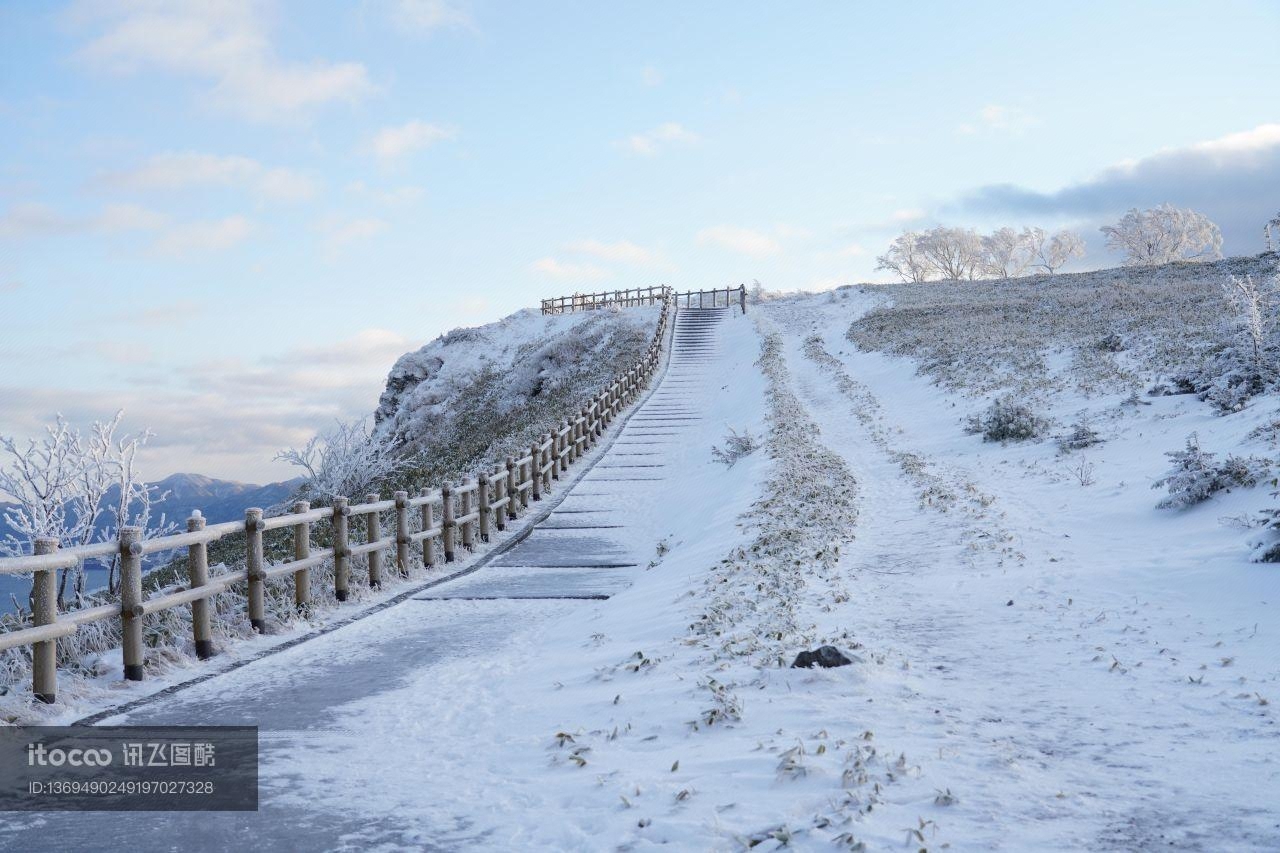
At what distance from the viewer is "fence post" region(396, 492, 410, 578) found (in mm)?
12383

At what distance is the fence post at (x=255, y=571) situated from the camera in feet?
30.7

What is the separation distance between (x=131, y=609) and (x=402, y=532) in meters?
4.91

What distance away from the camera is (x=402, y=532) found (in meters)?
12.6

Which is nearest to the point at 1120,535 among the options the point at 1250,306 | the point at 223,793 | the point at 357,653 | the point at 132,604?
the point at 357,653

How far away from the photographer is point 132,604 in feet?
25.7

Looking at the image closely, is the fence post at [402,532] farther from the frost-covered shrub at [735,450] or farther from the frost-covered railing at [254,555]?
the frost-covered shrub at [735,450]

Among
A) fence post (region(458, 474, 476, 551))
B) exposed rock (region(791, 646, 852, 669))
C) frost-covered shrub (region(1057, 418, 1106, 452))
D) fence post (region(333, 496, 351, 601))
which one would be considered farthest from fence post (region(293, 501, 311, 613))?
frost-covered shrub (region(1057, 418, 1106, 452))

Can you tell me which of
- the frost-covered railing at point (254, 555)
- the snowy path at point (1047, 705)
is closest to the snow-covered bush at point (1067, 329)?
the snowy path at point (1047, 705)

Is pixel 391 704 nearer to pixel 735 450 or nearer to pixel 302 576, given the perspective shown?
pixel 302 576

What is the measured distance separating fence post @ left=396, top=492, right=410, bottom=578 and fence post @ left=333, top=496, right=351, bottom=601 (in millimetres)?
1201

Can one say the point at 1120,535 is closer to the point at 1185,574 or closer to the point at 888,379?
the point at 1185,574

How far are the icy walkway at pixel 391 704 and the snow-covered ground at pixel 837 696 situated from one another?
0.12 ft

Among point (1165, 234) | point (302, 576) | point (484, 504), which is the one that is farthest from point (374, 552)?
point (1165, 234)

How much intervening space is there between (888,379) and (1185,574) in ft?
78.6
